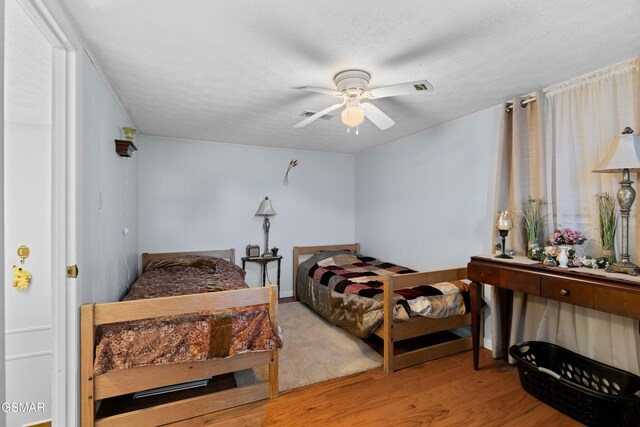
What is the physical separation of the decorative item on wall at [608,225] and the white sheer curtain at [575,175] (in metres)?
0.07

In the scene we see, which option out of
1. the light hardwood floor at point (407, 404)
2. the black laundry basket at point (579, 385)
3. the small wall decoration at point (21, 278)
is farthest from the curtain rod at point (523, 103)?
the small wall decoration at point (21, 278)

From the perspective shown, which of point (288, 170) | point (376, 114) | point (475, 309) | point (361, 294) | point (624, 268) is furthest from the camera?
A: point (288, 170)

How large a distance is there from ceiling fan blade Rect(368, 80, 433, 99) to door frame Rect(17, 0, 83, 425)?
1.68m

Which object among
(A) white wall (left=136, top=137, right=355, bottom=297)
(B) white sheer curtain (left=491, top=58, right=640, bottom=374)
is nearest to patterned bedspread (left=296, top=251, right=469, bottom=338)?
(B) white sheer curtain (left=491, top=58, right=640, bottom=374)

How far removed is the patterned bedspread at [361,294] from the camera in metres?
2.57

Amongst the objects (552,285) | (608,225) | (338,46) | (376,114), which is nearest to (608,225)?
(608,225)

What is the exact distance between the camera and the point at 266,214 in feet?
13.8

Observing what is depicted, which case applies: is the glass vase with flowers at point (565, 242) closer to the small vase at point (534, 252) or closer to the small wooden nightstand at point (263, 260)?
the small vase at point (534, 252)

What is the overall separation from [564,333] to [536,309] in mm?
227

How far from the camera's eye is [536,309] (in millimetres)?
2418

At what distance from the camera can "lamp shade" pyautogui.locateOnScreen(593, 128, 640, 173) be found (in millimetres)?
1744

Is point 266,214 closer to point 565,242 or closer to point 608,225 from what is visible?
point 565,242

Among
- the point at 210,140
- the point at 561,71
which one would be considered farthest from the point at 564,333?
the point at 210,140

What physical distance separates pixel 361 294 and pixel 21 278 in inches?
101
